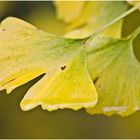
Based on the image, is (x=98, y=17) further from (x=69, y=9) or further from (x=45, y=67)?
(x=45, y=67)

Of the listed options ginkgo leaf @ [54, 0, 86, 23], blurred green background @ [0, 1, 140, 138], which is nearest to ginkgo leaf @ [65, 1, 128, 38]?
ginkgo leaf @ [54, 0, 86, 23]

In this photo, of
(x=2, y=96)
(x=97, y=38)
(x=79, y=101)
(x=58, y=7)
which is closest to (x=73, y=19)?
(x=58, y=7)

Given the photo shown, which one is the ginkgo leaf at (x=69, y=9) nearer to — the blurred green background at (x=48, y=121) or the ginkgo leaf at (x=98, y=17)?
the ginkgo leaf at (x=98, y=17)

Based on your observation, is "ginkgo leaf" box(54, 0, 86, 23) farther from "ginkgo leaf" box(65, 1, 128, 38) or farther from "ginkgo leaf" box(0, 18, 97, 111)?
"ginkgo leaf" box(0, 18, 97, 111)

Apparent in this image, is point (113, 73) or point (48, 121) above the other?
point (113, 73)

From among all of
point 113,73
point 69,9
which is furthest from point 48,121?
point 113,73

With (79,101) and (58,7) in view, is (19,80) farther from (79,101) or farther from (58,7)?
(58,7)
